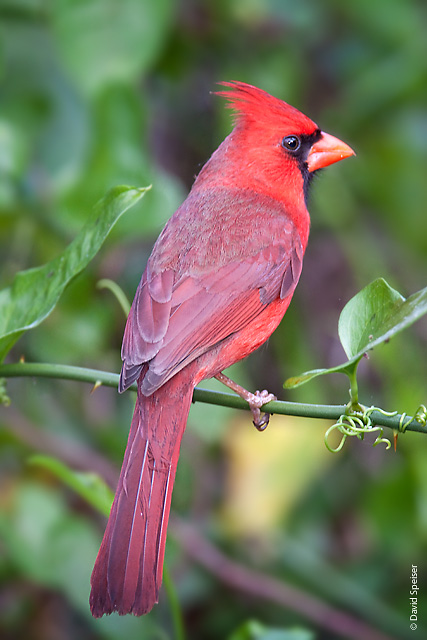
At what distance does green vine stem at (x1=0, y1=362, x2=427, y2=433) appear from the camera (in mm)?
1708

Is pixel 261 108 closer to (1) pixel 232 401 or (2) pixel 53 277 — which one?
(2) pixel 53 277

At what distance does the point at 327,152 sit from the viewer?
2936mm

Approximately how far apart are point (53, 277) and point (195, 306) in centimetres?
43

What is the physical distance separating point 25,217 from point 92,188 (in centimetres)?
27

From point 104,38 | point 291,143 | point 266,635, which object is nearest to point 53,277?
point 266,635

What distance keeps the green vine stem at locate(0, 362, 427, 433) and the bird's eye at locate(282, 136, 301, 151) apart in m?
1.11

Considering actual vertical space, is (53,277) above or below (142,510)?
above

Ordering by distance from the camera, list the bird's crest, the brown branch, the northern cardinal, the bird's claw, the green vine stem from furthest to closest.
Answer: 1. the brown branch
2. the bird's crest
3. the bird's claw
4. the northern cardinal
5. the green vine stem

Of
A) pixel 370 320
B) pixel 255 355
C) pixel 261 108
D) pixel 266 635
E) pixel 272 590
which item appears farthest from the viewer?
pixel 255 355

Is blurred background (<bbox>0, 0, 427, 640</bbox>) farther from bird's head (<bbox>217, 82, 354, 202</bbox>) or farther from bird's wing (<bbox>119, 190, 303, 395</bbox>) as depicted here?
bird's wing (<bbox>119, 190, 303, 395</bbox>)

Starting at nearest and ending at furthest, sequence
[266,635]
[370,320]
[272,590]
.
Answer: [370,320] < [266,635] < [272,590]

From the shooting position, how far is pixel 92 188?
3.04m

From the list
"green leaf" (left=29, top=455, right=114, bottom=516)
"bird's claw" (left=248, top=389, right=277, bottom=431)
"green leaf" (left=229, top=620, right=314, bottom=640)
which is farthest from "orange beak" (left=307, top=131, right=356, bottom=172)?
"green leaf" (left=229, top=620, right=314, bottom=640)

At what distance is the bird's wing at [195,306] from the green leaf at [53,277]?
26 centimetres
